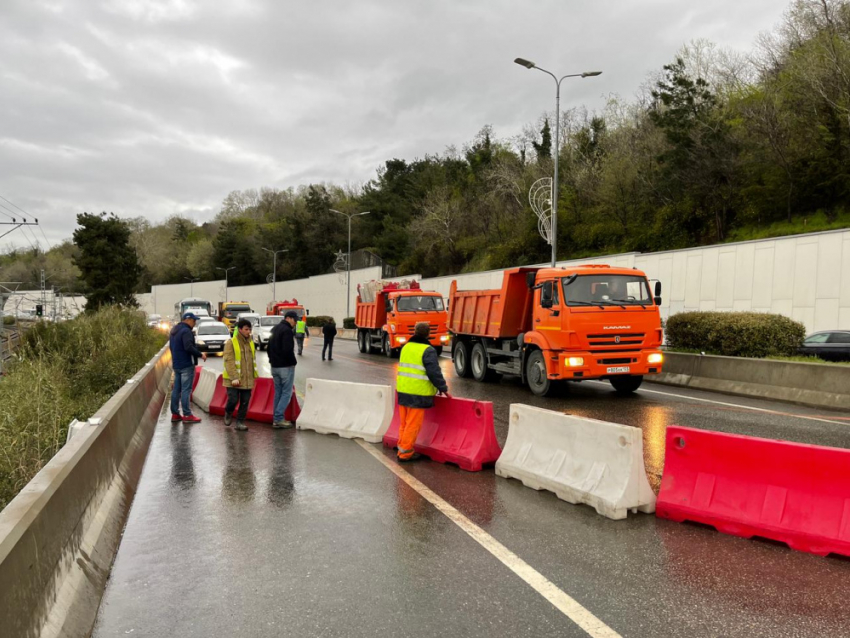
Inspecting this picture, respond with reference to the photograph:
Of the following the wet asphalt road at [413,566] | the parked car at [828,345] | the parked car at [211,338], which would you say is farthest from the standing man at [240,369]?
the parked car at [211,338]

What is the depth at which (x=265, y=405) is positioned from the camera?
11.6m

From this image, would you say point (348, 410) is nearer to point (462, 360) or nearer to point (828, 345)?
point (462, 360)

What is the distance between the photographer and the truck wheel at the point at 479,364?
1709 centimetres

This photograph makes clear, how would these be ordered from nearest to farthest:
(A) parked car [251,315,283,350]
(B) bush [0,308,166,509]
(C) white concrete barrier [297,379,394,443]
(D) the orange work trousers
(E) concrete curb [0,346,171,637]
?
(E) concrete curb [0,346,171,637] < (B) bush [0,308,166,509] < (D) the orange work trousers < (C) white concrete barrier [297,379,394,443] < (A) parked car [251,315,283,350]

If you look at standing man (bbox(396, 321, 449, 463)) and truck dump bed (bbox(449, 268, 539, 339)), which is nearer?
standing man (bbox(396, 321, 449, 463))

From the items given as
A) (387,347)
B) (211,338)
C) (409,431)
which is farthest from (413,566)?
(211,338)

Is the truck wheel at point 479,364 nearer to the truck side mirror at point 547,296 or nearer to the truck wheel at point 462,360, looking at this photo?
the truck wheel at point 462,360

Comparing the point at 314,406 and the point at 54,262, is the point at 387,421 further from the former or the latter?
the point at 54,262

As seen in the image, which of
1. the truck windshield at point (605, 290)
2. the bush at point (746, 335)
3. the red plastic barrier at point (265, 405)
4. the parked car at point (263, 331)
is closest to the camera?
the red plastic barrier at point (265, 405)

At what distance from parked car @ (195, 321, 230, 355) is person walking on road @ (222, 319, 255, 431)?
1990cm

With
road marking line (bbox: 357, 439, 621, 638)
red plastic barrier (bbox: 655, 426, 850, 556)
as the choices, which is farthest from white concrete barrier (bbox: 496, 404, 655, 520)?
road marking line (bbox: 357, 439, 621, 638)

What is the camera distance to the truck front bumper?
43.1 feet

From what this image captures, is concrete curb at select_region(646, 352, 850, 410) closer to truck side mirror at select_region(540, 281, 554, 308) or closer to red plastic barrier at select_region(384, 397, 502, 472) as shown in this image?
truck side mirror at select_region(540, 281, 554, 308)

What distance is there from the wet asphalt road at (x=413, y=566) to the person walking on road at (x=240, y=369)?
2.77 meters
